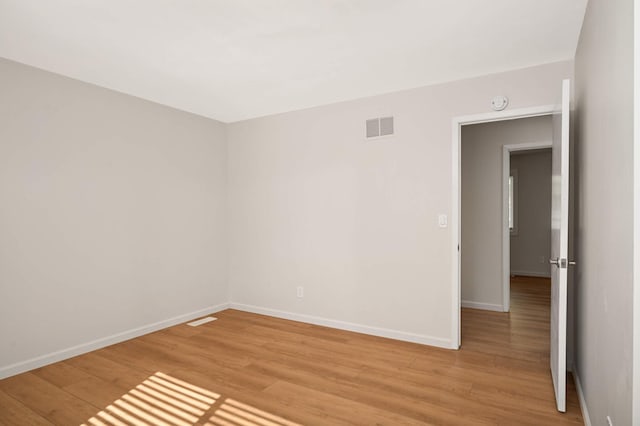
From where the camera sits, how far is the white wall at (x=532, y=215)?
7258 millimetres

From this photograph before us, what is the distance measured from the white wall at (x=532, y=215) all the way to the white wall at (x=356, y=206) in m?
4.72

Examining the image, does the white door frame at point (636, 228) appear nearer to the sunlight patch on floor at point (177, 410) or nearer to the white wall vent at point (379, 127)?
the sunlight patch on floor at point (177, 410)

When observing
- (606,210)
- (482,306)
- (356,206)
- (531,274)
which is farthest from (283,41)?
(531,274)

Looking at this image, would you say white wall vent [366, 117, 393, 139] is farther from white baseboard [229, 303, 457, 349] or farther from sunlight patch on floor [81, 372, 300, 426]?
sunlight patch on floor [81, 372, 300, 426]

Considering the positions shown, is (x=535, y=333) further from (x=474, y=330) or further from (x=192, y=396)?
(x=192, y=396)

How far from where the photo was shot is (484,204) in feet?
15.8

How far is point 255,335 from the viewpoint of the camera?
384cm

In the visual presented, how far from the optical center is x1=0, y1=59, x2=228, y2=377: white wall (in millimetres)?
2936

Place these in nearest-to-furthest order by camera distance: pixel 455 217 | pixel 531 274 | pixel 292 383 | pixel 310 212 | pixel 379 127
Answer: pixel 292 383, pixel 455 217, pixel 379 127, pixel 310 212, pixel 531 274

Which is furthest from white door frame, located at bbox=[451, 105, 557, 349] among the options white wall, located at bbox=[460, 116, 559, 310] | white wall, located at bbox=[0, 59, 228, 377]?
white wall, located at bbox=[0, 59, 228, 377]

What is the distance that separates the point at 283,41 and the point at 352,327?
9.29 ft

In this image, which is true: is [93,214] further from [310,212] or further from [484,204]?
[484,204]

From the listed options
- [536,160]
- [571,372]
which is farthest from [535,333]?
[536,160]

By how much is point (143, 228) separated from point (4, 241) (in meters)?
1.19
